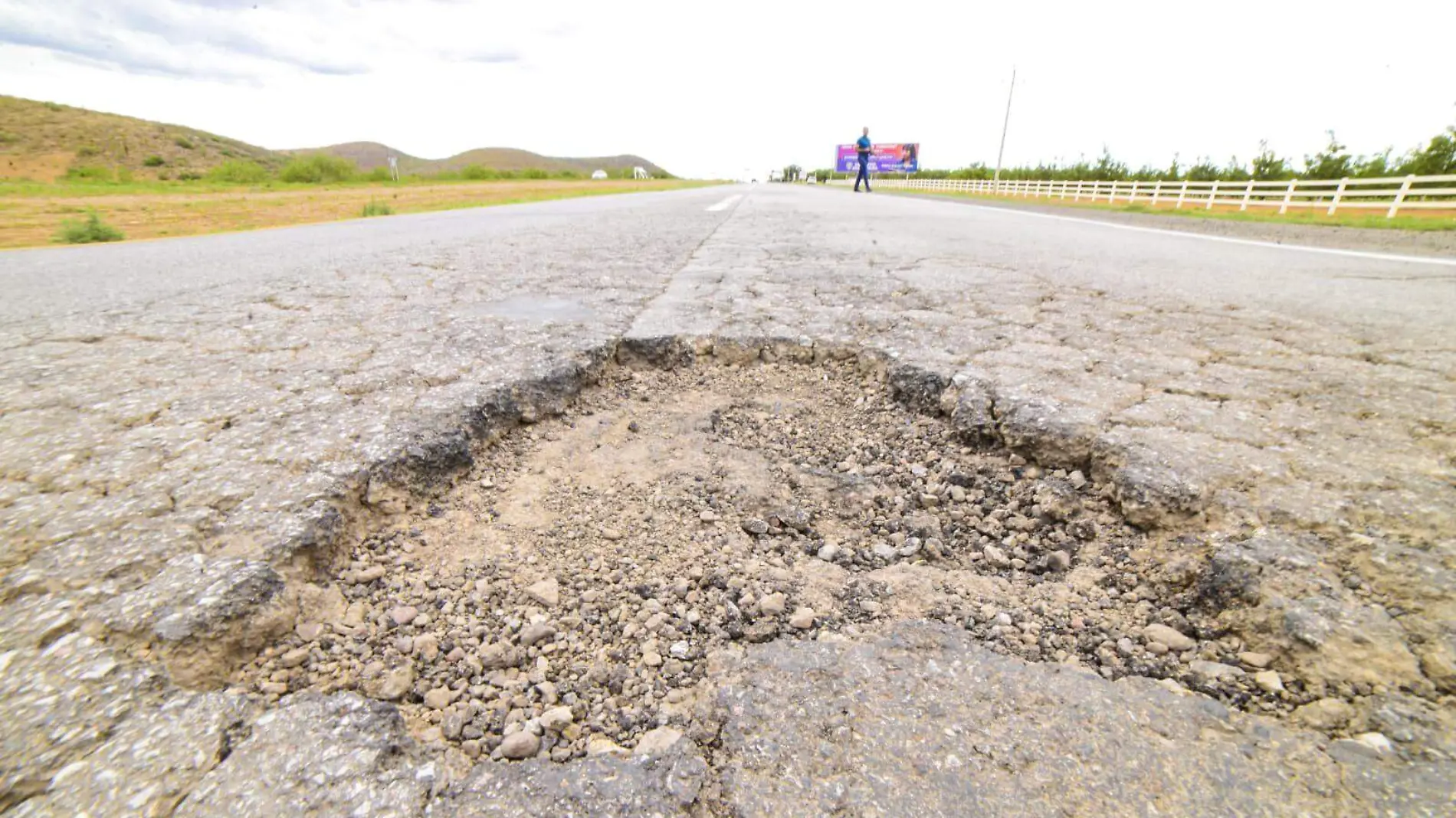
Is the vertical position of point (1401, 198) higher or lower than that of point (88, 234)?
higher

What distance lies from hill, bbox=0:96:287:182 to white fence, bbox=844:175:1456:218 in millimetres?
42669

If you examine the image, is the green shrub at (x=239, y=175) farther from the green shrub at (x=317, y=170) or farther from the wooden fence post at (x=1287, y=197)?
the wooden fence post at (x=1287, y=197)

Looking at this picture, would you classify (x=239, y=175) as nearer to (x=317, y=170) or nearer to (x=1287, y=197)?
(x=317, y=170)

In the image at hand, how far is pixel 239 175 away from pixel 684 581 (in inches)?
1268

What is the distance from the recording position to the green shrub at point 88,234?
608 cm

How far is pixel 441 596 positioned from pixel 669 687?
1.59 feet

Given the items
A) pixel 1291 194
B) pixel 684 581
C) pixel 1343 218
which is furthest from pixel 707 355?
pixel 1291 194

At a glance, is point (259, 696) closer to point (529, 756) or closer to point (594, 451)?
point (529, 756)

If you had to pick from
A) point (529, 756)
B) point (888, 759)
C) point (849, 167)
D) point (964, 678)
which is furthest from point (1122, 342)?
point (849, 167)

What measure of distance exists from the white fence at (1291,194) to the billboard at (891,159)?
40054 millimetres

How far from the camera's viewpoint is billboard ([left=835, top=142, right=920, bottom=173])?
6056cm

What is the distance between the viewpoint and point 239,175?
80.5 feet

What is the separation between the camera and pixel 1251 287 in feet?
10.6

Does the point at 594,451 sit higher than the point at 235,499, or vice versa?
the point at 235,499
